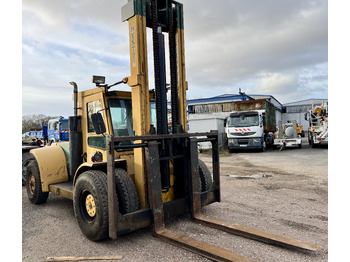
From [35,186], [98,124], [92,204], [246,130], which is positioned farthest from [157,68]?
[246,130]

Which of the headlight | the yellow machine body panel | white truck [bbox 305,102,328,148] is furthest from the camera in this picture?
white truck [bbox 305,102,328,148]

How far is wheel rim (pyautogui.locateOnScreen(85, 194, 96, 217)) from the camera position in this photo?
3.96 metres

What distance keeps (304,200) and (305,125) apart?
40.4 m

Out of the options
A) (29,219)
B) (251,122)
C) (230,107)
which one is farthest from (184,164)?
(230,107)

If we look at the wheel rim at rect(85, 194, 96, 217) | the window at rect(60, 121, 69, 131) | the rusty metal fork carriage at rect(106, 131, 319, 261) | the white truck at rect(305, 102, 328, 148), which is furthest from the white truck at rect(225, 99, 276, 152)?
the wheel rim at rect(85, 194, 96, 217)

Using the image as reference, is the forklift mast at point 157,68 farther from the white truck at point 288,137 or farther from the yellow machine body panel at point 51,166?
Answer: the white truck at point 288,137

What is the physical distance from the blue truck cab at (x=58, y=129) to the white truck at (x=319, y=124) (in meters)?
16.2

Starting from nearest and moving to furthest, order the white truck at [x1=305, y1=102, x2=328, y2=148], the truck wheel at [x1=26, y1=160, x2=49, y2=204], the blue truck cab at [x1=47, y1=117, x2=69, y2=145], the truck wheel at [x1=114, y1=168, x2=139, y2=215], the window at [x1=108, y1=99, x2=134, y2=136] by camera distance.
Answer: the truck wheel at [x1=114, y1=168, x2=139, y2=215] < the window at [x1=108, y1=99, x2=134, y2=136] < the truck wheel at [x1=26, y1=160, x2=49, y2=204] < the white truck at [x1=305, y1=102, x2=328, y2=148] < the blue truck cab at [x1=47, y1=117, x2=69, y2=145]

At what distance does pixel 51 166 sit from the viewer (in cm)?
561

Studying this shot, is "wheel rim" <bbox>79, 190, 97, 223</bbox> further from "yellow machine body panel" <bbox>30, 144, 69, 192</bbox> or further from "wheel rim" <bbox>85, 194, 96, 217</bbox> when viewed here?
"yellow machine body panel" <bbox>30, 144, 69, 192</bbox>

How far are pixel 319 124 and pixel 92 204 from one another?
56.6 feet

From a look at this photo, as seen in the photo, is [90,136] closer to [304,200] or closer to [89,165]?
[89,165]

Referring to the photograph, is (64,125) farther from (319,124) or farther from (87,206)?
(87,206)

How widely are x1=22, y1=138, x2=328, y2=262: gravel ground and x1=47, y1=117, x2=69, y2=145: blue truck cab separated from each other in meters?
13.7
